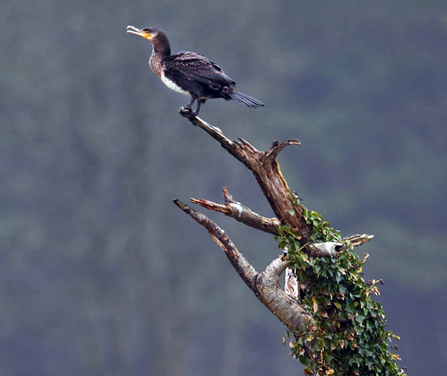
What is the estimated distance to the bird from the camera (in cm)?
355

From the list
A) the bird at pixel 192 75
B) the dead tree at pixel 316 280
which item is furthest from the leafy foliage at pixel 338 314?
the bird at pixel 192 75

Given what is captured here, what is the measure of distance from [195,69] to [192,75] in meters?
0.05

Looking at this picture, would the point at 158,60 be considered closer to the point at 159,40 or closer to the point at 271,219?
the point at 159,40

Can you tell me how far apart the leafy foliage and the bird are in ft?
3.37

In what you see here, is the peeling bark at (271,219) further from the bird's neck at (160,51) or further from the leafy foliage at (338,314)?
the bird's neck at (160,51)

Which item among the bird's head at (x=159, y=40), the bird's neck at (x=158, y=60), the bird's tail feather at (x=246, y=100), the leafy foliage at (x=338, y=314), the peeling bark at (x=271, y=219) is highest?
the bird's head at (x=159, y=40)

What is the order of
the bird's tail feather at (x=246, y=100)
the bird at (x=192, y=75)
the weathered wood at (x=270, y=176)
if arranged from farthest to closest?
the bird at (x=192, y=75), the bird's tail feather at (x=246, y=100), the weathered wood at (x=270, y=176)

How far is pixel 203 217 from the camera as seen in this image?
3.36 metres

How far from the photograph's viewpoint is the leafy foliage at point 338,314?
10.7 feet

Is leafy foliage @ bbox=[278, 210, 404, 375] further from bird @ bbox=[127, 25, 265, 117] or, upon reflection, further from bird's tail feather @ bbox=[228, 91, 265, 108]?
bird @ bbox=[127, 25, 265, 117]

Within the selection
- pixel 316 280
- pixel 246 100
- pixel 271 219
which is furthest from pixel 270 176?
pixel 316 280

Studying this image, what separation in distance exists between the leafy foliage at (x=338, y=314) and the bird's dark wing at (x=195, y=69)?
1092 millimetres

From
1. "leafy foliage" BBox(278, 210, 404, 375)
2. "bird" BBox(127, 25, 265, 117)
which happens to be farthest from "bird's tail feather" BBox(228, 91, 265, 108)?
"leafy foliage" BBox(278, 210, 404, 375)

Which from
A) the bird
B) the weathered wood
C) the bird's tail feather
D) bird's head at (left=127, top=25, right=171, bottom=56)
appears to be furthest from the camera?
bird's head at (left=127, top=25, right=171, bottom=56)
